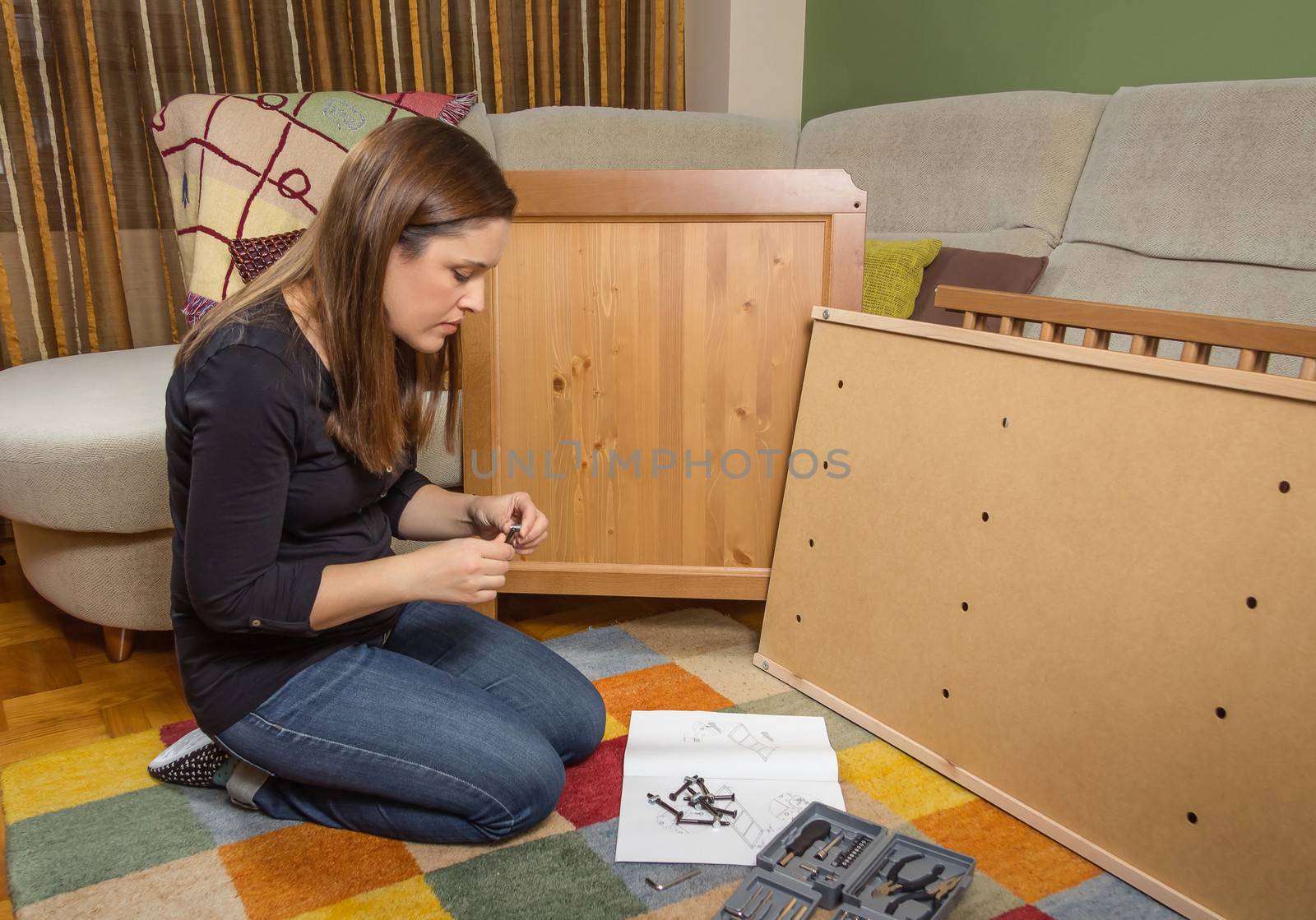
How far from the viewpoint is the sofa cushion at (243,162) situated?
6.68ft

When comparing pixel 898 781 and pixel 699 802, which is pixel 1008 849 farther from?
pixel 699 802

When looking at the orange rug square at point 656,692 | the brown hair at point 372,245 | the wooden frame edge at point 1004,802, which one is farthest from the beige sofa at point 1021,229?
the wooden frame edge at point 1004,802

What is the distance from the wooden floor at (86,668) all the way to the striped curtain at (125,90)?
27.2 inches

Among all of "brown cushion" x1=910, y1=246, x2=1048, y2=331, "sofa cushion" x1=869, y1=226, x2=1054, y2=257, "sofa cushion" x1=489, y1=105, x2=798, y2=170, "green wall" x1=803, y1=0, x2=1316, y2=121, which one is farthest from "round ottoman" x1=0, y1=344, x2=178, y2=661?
"green wall" x1=803, y1=0, x2=1316, y2=121

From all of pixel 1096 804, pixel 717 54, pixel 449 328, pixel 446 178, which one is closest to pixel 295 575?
pixel 449 328

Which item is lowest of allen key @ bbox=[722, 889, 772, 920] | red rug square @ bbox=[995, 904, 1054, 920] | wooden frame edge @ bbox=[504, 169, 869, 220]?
red rug square @ bbox=[995, 904, 1054, 920]

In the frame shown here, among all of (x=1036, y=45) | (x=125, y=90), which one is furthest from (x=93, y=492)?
(x=1036, y=45)

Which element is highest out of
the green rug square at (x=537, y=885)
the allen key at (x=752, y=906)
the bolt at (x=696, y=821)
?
the allen key at (x=752, y=906)

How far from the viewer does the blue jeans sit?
121 cm

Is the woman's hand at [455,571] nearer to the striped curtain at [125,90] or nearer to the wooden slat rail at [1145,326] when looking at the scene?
the wooden slat rail at [1145,326]

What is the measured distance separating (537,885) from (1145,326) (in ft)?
3.19

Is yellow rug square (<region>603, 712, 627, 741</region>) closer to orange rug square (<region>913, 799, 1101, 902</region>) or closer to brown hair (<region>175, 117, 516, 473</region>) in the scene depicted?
orange rug square (<region>913, 799, 1101, 902</region>)

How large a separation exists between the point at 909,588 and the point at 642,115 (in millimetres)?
1512

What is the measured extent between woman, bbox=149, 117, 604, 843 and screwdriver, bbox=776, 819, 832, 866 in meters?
0.30
